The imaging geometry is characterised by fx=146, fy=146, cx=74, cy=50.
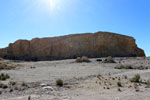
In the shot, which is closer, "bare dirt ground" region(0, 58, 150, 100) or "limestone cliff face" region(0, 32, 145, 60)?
"bare dirt ground" region(0, 58, 150, 100)

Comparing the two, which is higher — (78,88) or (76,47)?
(76,47)

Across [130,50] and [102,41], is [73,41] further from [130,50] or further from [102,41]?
[130,50]

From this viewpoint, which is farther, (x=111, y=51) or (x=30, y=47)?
(x=30, y=47)

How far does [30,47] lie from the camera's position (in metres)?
49.0

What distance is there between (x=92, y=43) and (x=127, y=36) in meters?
10.3

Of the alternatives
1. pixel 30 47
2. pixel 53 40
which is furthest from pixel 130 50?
pixel 30 47

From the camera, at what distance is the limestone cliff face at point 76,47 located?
40.3 metres

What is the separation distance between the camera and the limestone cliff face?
4031 centimetres

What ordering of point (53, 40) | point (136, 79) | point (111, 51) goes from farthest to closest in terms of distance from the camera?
point (53, 40) → point (111, 51) → point (136, 79)

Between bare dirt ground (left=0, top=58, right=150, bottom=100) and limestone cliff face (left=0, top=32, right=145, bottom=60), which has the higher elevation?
limestone cliff face (left=0, top=32, right=145, bottom=60)

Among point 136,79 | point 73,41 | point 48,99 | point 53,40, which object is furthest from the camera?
point 53,40

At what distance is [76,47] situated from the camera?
140 feet

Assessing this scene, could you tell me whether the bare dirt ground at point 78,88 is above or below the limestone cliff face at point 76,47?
below

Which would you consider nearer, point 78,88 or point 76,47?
point 78,88
